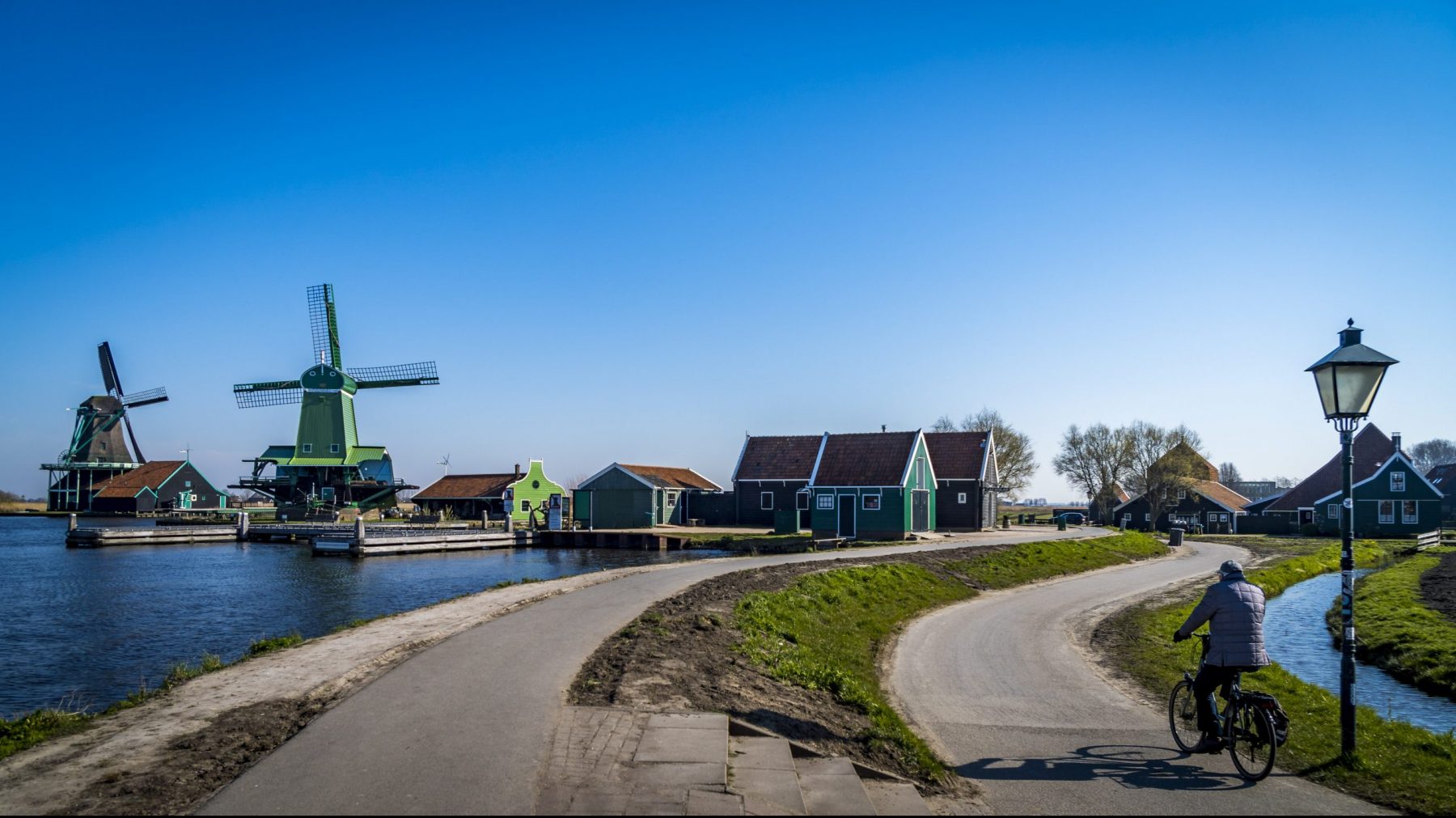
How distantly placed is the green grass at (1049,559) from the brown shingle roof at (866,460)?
889 cm

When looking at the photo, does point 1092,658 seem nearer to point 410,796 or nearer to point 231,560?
point 410,796

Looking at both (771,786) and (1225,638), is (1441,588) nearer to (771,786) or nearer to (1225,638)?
(1225,638)

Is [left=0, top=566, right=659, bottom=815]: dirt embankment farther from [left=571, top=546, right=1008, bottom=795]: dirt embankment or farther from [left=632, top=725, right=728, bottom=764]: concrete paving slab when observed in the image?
[left=632, top=725, right=728, bottom=764]: concrete paving slab

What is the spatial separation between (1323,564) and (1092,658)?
30.5 m

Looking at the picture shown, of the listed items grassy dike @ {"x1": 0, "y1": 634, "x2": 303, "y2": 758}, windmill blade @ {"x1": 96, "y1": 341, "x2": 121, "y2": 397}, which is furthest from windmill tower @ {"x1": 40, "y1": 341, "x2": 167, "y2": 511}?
grassy dike @ {"x1": 0, "y1": 634, "x2": 303, "y2": 758}

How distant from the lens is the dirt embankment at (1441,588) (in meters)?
22.3

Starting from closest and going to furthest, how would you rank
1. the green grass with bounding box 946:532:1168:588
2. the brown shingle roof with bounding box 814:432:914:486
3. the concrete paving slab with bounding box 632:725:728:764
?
the concrete paving slab with bounding box 632:725:728:764, the green grass with bounding box 946:532:1168:588, the brown shingle roof with bounding box 814:432:914:486

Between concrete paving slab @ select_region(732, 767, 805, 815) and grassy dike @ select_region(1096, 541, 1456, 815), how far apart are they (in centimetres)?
545

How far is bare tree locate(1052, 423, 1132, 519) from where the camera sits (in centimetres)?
7512

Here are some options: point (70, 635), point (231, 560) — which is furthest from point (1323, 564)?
point (231, 560)

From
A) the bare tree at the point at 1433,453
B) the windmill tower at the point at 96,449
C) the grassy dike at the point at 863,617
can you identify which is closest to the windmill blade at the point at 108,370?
the windmill tower at the point at 96,449

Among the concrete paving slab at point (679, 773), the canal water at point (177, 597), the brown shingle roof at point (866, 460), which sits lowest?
the canal water at point (177, 597)

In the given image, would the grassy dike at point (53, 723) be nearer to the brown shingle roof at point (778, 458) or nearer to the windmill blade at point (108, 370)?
the brown shingle roof at point (778, 458)

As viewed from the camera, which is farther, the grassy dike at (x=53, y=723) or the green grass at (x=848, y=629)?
the green grass at (x=848, y=629)
